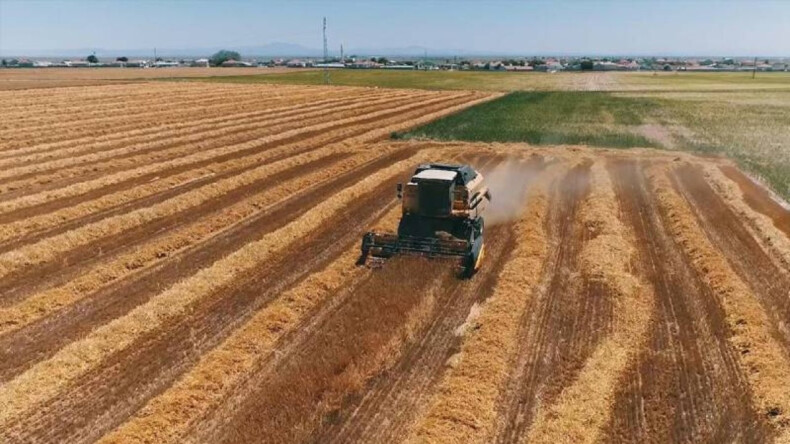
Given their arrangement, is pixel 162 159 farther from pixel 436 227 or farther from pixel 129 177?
pixel 436 227

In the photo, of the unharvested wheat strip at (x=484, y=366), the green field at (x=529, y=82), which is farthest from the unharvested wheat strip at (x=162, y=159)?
the green field at (x=529, y=82)

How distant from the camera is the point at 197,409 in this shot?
10.3 m

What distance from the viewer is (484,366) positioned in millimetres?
11672

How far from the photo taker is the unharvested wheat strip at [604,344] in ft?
32.3

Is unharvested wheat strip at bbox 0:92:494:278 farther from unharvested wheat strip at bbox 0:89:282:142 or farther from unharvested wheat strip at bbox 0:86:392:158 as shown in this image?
unharvested wheat strip at bbox 0:89:282:142

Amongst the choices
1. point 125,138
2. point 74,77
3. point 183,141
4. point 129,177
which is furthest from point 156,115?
point 74,77

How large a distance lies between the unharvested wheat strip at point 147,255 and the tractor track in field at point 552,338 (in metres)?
11.5

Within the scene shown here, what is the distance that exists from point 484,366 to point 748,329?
6.69 meters

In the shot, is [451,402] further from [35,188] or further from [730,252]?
[35,188]

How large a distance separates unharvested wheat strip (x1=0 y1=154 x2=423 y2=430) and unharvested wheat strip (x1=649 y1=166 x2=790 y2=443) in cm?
1292

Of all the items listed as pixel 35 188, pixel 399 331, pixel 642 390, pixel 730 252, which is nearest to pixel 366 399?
pixel 399 331

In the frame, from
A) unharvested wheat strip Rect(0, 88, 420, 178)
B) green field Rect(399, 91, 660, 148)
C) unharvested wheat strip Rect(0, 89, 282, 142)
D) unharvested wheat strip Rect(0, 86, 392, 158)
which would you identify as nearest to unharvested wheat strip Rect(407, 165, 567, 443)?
unharvested wheat strip Rect(0, 88, 420, 178)

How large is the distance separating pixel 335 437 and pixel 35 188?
22.7 m

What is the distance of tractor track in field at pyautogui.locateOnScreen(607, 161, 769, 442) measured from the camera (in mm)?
9953
